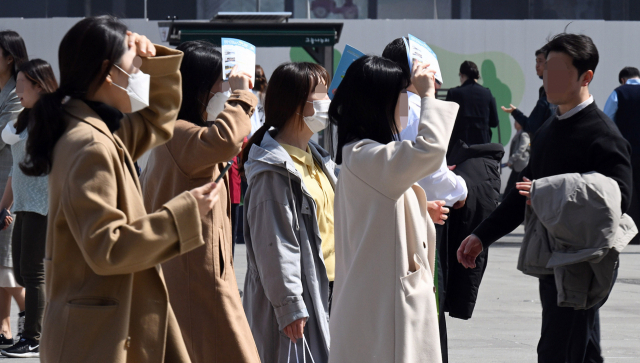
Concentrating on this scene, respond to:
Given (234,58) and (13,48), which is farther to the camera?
(13,48)

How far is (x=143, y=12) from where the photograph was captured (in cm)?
1652

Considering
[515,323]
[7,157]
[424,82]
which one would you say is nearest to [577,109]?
[424,82]

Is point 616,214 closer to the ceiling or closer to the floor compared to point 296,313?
closer to the ceiling

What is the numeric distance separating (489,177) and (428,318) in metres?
1.71

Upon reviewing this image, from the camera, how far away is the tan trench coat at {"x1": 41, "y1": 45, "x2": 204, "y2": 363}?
7.38 feet

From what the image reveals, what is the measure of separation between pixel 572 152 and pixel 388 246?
132 centimetres

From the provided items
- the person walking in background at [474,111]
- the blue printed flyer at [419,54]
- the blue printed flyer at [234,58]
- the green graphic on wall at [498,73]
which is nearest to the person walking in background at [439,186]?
the blue printed flyer at [419,54]

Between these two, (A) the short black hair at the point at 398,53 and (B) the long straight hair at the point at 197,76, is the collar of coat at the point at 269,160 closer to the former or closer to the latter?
(B) the long straight hair at the point at 197,76

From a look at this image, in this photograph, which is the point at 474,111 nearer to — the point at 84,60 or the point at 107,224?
the point at 84,60

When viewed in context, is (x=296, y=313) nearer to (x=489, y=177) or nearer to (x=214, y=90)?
(x=214, y=90)

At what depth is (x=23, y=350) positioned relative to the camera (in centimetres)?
555

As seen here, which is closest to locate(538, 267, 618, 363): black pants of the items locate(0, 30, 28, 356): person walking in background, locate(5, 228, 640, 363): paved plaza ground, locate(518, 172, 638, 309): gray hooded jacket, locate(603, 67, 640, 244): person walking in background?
locate(518, 172, 638, 309): gray hooded jacket

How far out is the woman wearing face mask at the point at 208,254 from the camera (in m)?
3.31

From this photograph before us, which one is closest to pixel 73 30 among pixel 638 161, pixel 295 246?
pixel 295 246
